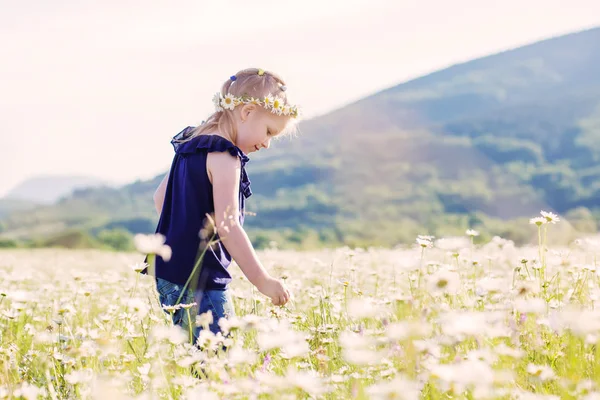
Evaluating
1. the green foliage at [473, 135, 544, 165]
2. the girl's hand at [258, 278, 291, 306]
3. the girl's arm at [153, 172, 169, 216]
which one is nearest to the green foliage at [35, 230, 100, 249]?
the girl's arm at [153, 172, 169, 216]

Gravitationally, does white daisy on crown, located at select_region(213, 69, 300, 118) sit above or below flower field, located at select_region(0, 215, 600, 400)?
above

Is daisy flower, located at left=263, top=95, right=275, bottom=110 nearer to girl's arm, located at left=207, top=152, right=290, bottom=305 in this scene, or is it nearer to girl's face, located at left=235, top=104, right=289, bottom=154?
girl's face, located at left=235, top=104, right=289, bottom=154

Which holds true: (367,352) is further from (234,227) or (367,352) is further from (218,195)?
(218,195)

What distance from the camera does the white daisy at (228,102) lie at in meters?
4.34

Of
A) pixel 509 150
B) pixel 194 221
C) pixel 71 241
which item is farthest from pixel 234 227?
pixel 509 150

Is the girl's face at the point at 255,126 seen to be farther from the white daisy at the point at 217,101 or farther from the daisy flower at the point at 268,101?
the white daisy at the point at 217,101

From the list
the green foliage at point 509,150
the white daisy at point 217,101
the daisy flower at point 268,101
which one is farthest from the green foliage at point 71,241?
the green foliage at point 509,150

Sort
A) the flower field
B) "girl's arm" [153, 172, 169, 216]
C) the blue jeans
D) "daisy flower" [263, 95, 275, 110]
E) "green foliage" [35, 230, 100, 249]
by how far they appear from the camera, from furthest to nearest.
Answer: "green foliage" [35, 230, 100, 249]
"girl's arm" [153, 172, 169, 216]
"daisy flower" [263, 95, 275, 110]
the blue jeans
the flower field

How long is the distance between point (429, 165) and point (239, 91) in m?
141

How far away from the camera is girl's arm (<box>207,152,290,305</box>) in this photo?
12.1 ft

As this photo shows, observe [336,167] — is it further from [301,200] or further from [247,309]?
[247,309]

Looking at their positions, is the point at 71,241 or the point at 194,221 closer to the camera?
the point at 194,221

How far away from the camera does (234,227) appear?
12.4ft

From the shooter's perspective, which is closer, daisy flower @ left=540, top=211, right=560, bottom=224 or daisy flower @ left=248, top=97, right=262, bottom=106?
daisy flower @ left=540, top=211, right=560, bottom=224
